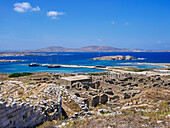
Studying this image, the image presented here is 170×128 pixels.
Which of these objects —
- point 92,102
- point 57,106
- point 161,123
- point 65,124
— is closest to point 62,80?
point 92,102

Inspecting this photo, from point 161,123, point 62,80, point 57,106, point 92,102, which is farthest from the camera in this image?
point 62,80

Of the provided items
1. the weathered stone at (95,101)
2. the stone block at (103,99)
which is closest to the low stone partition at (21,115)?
the weathered stone at (95,101)

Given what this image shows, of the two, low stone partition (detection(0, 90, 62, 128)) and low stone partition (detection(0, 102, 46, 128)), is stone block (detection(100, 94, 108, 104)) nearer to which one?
low stone partition (detection(0, 90, 62, 128))

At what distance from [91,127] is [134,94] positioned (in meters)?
12.7

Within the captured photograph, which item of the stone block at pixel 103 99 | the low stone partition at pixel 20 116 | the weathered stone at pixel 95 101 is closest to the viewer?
the low stone partition at pixel 20 116

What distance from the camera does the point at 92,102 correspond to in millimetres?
16766

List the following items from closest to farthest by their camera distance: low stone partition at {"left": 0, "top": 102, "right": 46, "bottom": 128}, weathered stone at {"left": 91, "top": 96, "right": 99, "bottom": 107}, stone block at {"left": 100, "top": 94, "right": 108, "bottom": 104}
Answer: low stone partition at {"left": 0, "top": 102, "right": 46, "bottom": 128} → weathered stone at {"left": 91, "top": 96, "right": 99, "bottom": 107} → stone block at {"left": 100, "top": 94, "right": 108, "bottom": 104}

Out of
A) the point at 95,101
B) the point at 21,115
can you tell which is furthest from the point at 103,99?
the point at 21,115

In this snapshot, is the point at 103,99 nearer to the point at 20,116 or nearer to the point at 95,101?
the point at 95,101

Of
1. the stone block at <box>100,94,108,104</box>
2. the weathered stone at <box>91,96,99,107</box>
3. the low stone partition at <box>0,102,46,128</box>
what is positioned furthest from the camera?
the stone block at <box>100,94,108,104</box>

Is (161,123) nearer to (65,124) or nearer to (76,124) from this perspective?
(76,124)

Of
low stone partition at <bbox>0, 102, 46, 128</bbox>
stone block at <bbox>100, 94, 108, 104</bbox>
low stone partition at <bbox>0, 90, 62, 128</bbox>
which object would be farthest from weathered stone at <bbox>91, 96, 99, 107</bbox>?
low stone partition at <bbox>0, 102, 46, 128</bbox>

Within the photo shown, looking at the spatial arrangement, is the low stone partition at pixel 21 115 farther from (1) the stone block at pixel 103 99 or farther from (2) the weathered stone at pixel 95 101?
(1) the stone block at pixel 103 99

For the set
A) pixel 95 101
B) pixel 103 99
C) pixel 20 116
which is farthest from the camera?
pixel 103 99
